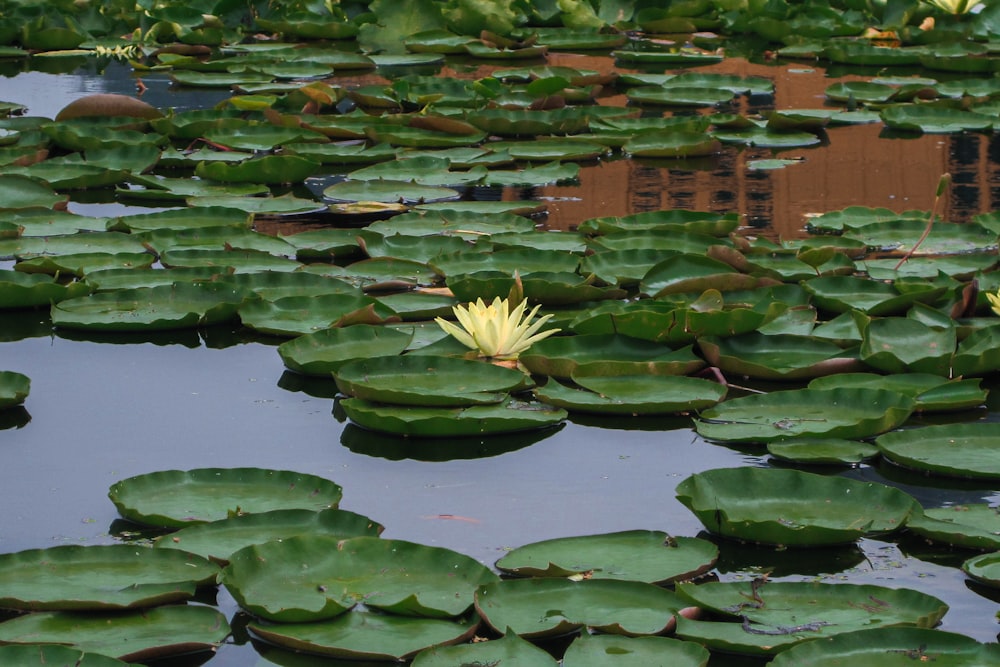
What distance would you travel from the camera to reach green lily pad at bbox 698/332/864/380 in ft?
10.6

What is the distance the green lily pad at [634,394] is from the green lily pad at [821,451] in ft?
0.89

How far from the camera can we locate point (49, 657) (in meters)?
1.93

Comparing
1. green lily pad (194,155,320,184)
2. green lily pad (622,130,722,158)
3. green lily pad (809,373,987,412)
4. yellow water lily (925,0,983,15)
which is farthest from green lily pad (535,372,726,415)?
yellow water lily (925,0,983,15)

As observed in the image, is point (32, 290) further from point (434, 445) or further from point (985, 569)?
point (985, 569)

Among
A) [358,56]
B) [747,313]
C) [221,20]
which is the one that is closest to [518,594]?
[747,313]

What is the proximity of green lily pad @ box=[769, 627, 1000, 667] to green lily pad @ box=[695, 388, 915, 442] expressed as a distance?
2.78 feet

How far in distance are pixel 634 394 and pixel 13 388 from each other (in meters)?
1.34

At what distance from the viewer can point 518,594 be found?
2.17 m

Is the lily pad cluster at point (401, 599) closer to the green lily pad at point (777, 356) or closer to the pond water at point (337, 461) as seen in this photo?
the pond water at point (337, 461)

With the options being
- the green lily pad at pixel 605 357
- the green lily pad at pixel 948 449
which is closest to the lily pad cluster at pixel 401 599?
the green lily pad at pixel 948 449

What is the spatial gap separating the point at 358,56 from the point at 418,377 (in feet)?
17.7

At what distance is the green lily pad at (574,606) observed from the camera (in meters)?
2.09

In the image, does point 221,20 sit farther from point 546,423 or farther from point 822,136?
point 546,423

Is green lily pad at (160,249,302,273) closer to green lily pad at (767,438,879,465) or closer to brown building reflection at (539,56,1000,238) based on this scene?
brown building reflection at (539,56,1000,238)
